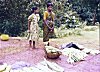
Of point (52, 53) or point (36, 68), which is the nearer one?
point (36, 68)

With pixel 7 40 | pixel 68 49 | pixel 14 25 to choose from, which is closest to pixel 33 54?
pixel 68 49

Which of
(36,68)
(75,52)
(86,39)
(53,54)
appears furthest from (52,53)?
(86,39)

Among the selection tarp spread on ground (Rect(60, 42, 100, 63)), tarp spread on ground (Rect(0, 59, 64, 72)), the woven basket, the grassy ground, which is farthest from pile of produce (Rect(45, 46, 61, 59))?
the grassy ground

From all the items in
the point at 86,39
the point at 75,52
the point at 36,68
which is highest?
the point at 86,39

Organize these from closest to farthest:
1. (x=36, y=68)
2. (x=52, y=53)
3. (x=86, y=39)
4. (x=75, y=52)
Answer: (x=36, y=68) → (x=52, y=53) → (x=75, y=52) → (x=86, y=39)

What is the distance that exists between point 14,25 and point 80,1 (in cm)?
518

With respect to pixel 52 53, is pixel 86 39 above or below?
above

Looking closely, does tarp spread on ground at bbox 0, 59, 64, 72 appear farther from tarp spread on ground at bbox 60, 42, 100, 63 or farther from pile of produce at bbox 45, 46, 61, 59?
tarp spread on ground at bbox 60, 42, 100, 63

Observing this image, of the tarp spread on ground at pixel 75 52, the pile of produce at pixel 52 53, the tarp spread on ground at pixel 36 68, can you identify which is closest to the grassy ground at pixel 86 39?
the tarp spread on ground at pixel 75 52

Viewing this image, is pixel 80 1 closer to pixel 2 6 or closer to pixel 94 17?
pixel 94 17

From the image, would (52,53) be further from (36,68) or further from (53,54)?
(36,68)

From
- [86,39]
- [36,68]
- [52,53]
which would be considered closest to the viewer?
[36,68]

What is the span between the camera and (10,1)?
12711 millimetres

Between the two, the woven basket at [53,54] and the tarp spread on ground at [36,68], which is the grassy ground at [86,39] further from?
the tarp spread on ground at [36,68]
